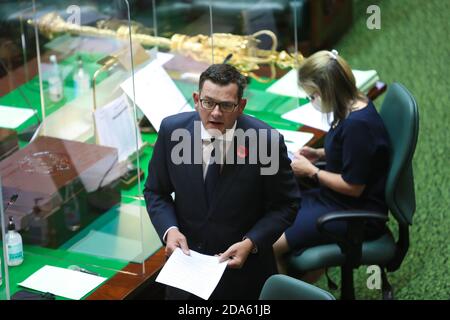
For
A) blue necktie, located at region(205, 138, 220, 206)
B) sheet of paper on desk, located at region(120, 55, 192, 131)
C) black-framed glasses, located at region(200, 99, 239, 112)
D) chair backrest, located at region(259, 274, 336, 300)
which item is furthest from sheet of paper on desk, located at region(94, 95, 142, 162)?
chair backrest, located at region(259, 274, 336, 300)

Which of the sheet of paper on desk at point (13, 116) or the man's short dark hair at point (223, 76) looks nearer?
the man's short dark hair at point (223, 76)

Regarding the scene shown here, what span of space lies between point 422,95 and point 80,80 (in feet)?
8.02

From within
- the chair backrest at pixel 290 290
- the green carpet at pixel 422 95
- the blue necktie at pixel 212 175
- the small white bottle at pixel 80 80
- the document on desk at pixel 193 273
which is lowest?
the green carpet at pixel 422 95

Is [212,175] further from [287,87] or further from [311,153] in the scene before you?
[287,87]

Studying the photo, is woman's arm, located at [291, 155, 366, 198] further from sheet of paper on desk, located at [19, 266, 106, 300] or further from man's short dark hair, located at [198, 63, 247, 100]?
sheet of paper on desk, located at [19, 266, 106, 300]

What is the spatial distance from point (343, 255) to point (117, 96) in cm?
108

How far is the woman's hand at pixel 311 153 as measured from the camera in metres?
3.71

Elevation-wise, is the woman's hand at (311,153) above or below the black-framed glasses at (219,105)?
below

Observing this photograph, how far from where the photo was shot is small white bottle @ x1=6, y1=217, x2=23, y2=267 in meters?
3.11

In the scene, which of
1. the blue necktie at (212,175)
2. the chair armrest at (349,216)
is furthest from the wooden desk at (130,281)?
the chair armrest at (349,216)

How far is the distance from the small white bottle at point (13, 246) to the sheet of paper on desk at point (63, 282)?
91 mm

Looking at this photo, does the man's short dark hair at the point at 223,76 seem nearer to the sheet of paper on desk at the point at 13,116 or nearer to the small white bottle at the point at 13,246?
the small white bottle at the point at 13,246

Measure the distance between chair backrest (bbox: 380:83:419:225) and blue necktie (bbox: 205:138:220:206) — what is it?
2.49 feet

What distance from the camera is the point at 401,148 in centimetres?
323
